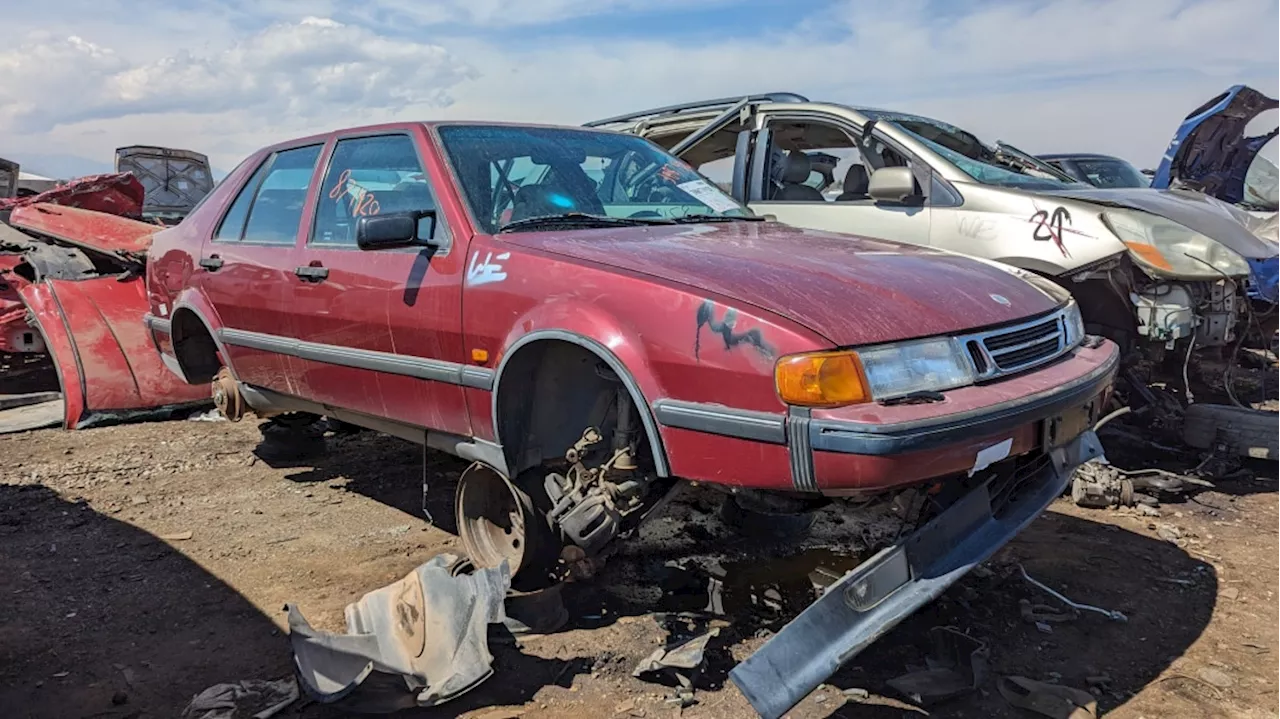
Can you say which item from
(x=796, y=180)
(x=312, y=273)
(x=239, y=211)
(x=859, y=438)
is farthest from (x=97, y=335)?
→ (x=859, y=438)

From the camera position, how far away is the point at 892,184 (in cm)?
475

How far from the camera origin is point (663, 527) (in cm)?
402

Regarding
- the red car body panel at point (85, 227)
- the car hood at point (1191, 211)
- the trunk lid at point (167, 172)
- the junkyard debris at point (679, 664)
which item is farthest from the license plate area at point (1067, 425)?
the trunk lid at point (167, 172)

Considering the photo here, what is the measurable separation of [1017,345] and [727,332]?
96 centimetres

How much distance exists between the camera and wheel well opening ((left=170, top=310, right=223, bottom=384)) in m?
4.74

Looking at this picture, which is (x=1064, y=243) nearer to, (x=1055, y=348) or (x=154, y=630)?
(x=1055, y=348)

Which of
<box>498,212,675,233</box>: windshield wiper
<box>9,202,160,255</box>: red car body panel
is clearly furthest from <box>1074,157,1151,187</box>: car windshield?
<box>9,202,160,255</box>: red car body panel

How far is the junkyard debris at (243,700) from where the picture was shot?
253cm

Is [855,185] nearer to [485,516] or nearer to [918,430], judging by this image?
[485,516]

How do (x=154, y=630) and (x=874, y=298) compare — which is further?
(x=154, y=630)

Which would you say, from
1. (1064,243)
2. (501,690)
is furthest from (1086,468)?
(501,690)

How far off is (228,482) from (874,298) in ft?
12.4

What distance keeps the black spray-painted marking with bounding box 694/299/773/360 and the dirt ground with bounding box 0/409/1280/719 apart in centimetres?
106

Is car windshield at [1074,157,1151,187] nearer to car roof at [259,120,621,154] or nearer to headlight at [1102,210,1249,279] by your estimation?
headlight at [1102,210,1249,279]
